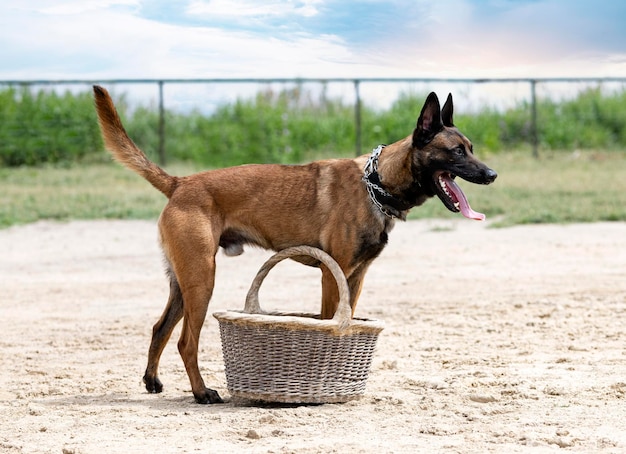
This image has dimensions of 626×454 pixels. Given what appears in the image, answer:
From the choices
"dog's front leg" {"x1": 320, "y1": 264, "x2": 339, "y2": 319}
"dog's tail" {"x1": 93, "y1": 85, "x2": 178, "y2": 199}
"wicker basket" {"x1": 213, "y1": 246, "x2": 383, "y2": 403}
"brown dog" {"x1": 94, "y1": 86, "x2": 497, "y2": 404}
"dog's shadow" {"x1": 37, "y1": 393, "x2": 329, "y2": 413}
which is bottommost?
"dog's shadow" {"x1": 37, "y1": 393, "x2": 329, "y2": 413}

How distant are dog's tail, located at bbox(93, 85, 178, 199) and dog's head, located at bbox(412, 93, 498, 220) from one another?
5.08 feet

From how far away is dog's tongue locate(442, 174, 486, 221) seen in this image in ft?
18.7

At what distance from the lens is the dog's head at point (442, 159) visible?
227 inches

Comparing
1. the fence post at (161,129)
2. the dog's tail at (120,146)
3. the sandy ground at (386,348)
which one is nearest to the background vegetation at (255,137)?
the fence post at (161,129)

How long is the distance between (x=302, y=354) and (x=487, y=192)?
11.1m

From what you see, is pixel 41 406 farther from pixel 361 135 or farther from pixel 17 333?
pixel 361 135

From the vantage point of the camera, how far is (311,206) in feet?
19.7

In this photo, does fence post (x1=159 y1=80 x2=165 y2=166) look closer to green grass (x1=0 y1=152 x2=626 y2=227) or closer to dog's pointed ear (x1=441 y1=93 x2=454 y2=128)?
green grass (x1=0 y1=152 x2=626 y2=227)

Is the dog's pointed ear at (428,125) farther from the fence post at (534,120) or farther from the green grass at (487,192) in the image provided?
the fence post at (534,120)

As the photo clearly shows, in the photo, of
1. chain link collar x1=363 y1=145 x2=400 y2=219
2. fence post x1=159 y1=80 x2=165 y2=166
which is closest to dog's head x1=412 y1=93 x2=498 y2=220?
chain link collar x1=363 y1=145 x2=400 y2=219

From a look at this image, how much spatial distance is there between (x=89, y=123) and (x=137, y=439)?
16.1m

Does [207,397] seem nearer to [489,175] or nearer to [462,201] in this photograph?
[462,201]

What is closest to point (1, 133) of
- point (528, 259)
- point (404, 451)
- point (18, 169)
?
point (18, 169)

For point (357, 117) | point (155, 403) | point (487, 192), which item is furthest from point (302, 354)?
point (357, 117)
